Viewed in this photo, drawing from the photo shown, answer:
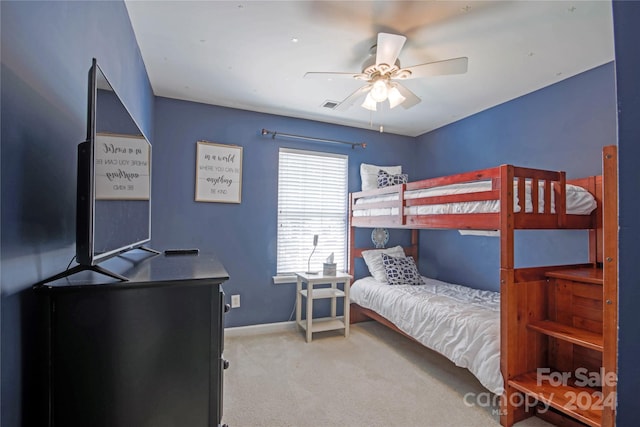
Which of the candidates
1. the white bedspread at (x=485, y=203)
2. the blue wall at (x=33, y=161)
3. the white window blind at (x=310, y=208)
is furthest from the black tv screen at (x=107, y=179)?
the white bedspread at (x=485, y=203)

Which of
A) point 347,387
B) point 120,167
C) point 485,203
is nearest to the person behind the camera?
point 120,167

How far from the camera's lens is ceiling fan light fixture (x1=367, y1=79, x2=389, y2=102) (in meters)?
2.21

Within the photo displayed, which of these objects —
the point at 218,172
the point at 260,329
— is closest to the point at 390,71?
the point at 218,172

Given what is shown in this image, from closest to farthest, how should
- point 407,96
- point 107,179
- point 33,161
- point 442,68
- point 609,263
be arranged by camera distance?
1. point 33,161
2. point 107,179
3. point 609,263
4. point 442,68
5. point 407,96

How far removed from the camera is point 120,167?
1238mm

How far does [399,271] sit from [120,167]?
9.32 ft

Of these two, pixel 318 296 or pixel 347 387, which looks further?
pixel 318 296

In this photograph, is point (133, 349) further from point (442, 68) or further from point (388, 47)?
point (442, 68)

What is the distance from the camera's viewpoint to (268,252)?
3.39 meters

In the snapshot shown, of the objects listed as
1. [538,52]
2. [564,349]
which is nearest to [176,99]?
[538,52]

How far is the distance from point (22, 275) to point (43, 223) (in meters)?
0.17

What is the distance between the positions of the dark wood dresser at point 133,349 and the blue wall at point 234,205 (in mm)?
2124

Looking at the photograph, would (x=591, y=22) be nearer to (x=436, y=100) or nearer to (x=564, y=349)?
(x=436, y=100)

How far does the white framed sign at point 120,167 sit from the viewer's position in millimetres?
1001
